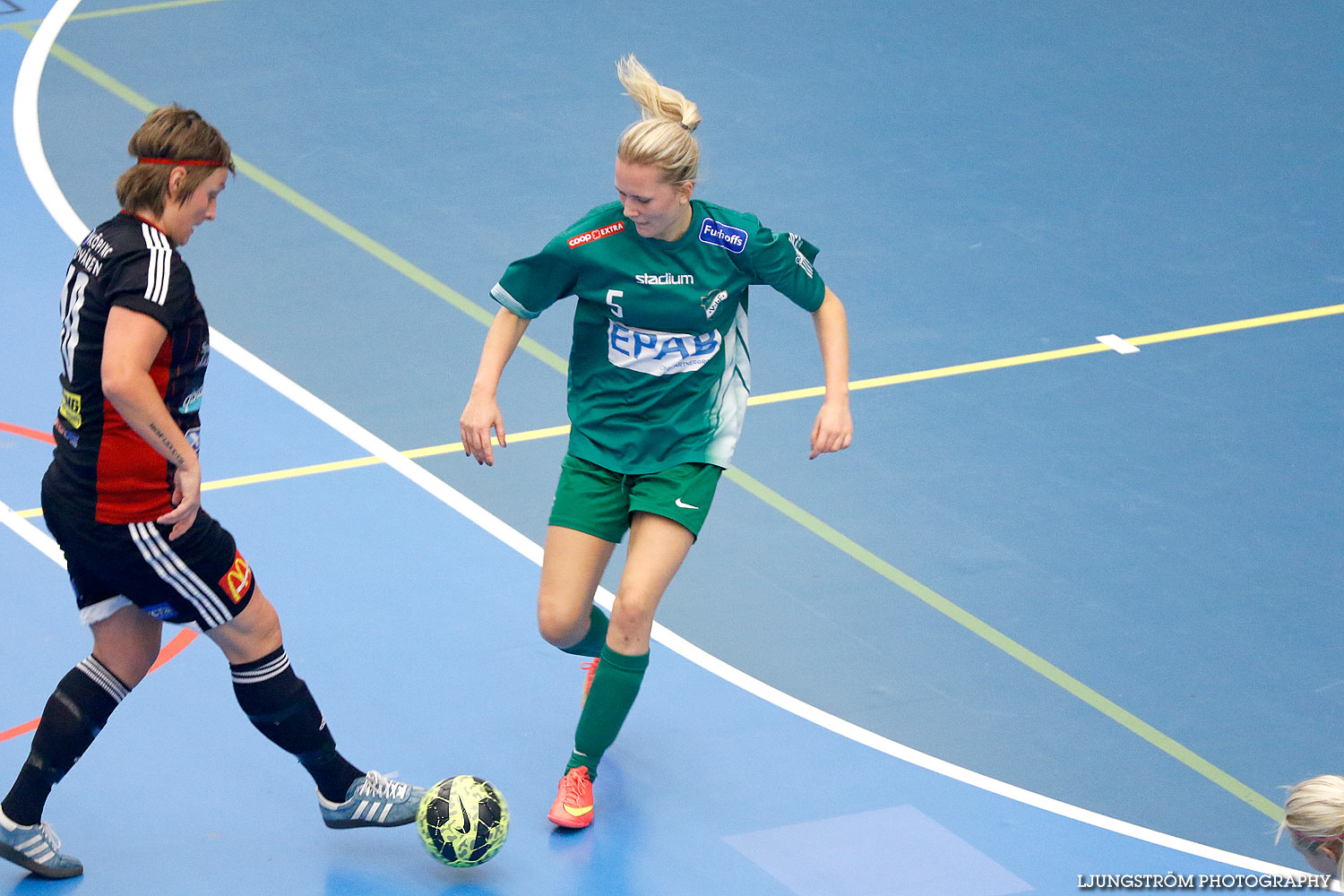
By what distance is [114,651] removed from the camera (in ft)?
15.8

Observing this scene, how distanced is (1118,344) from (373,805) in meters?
5.23

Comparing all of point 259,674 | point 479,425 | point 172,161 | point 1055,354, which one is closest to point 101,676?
point 259,674

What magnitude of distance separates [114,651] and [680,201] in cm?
205

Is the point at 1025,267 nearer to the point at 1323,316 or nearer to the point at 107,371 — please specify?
the point at 1323,316

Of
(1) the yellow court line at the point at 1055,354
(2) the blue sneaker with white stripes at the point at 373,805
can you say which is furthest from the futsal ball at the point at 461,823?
(1) the yellow court line at the point at 1055,354

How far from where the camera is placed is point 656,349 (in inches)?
209

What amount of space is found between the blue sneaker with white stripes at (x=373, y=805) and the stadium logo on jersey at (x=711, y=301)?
1.66 m

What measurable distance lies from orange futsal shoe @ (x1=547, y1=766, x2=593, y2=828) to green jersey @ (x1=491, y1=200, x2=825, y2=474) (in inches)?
38.0

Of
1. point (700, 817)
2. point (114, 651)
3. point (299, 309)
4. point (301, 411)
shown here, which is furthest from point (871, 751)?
point (299, 309)

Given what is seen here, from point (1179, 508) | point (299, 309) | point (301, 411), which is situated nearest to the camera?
point (1179, 508)

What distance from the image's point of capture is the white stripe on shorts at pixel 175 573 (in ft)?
14.8

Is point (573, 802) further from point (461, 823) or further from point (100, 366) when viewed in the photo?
point (100, 366)

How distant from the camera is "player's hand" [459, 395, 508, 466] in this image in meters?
5.00

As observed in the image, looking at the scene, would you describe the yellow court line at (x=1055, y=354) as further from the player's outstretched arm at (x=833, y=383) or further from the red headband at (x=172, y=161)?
the red headband at (x=172, y=161)
